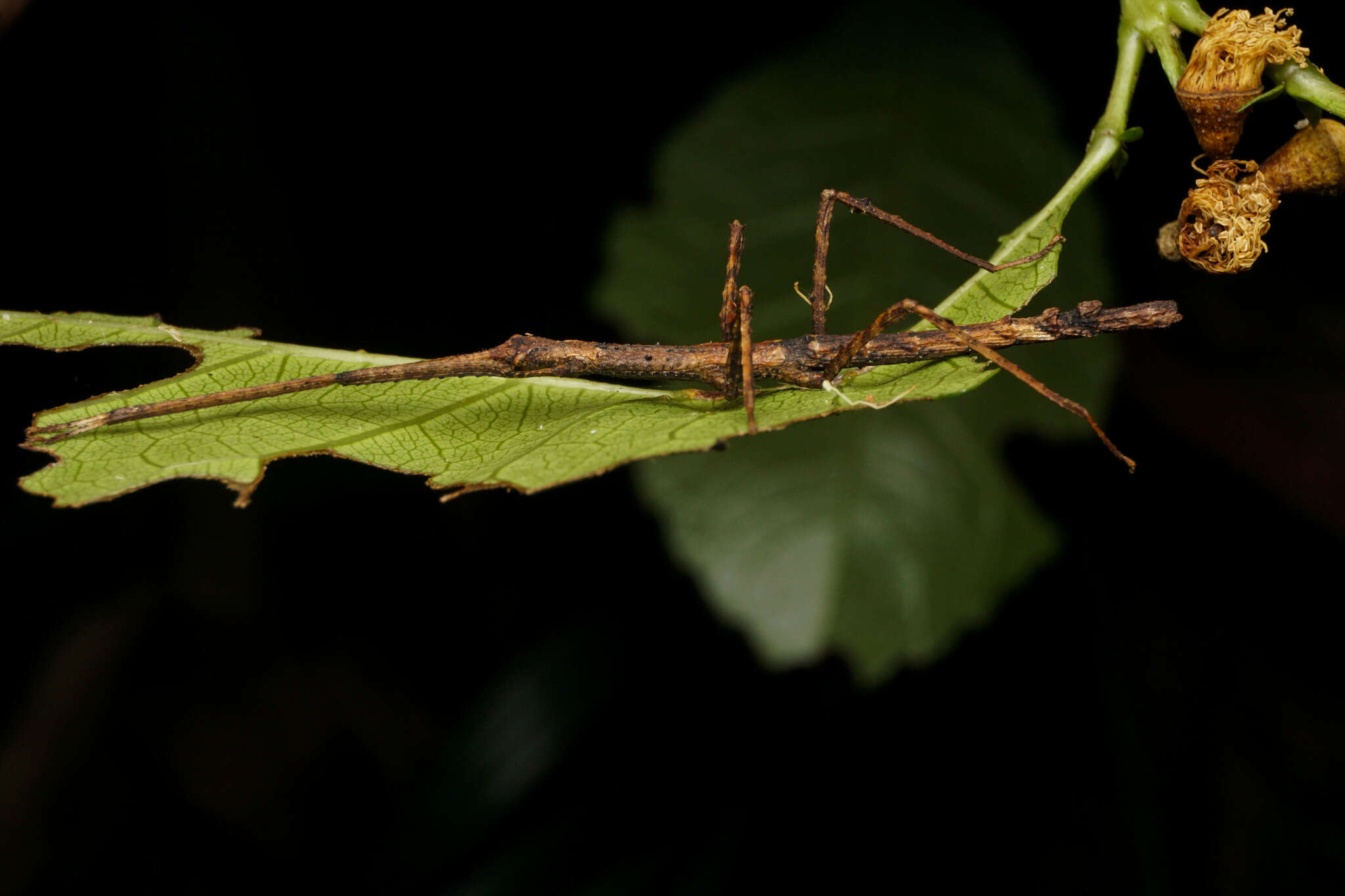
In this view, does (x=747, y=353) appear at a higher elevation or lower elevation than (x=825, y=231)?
lower

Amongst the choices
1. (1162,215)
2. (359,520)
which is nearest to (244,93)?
(359,520)

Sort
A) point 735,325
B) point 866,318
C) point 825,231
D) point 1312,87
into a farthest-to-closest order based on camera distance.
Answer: point 866,318, point 825,231, point 735,325, point 1312,87

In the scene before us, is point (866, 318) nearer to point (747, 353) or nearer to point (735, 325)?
point (735, 325)

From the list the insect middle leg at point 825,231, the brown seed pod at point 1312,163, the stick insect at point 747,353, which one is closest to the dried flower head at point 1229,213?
the brown seed pod at point 1312,163

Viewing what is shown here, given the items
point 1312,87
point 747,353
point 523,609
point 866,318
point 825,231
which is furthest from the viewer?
point 523,609

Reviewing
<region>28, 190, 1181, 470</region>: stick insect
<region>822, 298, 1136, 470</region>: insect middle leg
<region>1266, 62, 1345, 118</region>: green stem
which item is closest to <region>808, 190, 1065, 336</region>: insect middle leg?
<region>28, 190, 1181, 470</region>: stick insect

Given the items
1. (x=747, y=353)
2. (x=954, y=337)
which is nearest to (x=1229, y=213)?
(x=954, y=337)

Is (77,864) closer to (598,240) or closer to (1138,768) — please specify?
(598,240)
